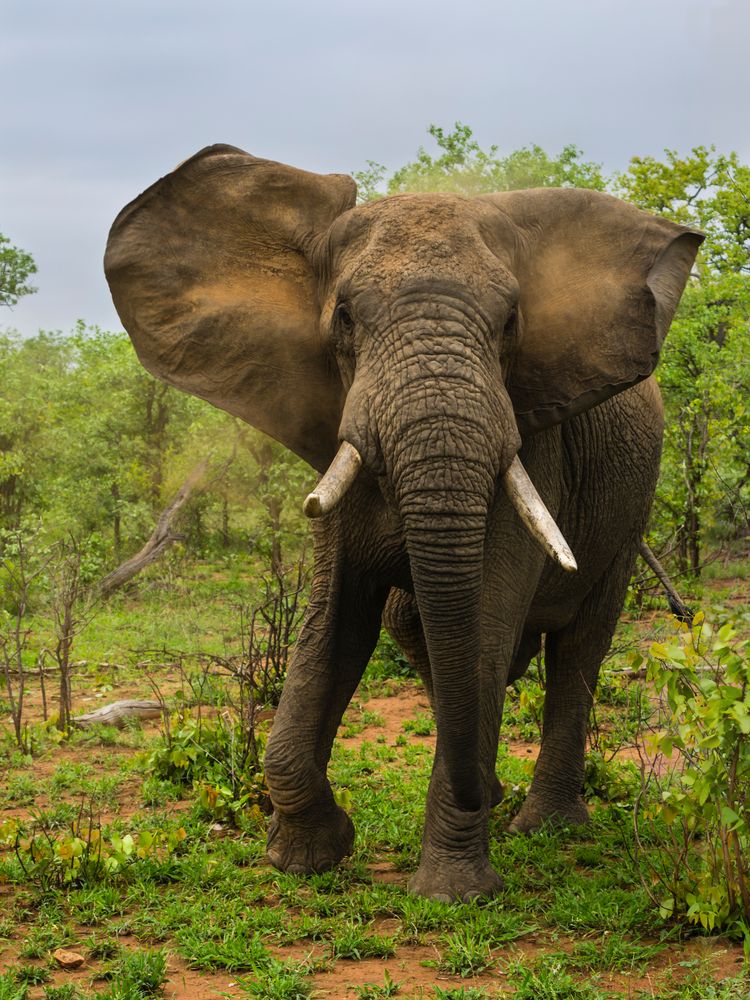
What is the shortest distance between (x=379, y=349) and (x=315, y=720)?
5.82 feet

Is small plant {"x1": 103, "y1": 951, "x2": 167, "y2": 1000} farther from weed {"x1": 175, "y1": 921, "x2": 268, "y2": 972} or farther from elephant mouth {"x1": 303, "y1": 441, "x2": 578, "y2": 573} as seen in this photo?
elephant mouth {"x1": 303, "y1": 441, "x2": 578, "y2": 573}

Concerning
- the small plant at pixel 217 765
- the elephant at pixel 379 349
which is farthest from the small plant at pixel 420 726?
the elephant at pixel 379 349

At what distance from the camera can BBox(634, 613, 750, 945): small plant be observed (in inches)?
168

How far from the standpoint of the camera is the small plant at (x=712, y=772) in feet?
14.0

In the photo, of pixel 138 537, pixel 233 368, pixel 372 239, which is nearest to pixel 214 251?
pixel 233 368

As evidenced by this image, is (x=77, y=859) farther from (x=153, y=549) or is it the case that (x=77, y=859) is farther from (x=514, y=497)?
A: (x=153, y=549)

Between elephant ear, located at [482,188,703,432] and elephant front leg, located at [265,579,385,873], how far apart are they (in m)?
1.18

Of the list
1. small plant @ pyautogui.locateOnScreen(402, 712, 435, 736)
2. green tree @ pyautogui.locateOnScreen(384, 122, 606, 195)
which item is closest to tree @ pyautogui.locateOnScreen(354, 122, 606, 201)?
green tree @ pyautogui.locateOnScreen(384, 122, 606, 195)

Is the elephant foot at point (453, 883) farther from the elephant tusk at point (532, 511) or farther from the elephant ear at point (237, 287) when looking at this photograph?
the elephant ear at point (237, 287)

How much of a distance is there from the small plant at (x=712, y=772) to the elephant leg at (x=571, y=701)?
5.44 feet

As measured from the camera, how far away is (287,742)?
538cm

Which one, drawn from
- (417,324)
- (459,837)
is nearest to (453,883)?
(459,837)

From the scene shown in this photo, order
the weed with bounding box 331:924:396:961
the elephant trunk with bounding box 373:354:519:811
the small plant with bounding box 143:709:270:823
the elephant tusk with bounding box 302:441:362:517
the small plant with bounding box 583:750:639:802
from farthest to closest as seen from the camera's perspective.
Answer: the small plant with bounding box 583:750:639:802
the small plant with bounding box 143:709:270:823
the weed with bounding box 331:924:396:961
the elephant trunk with bounding box 373:354:519:811
the elephant tusk with bounding box 302:441:362:517

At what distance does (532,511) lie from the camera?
4566 millimetres
